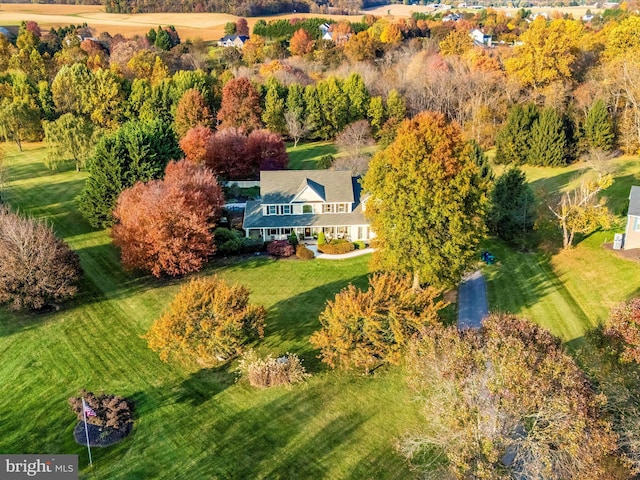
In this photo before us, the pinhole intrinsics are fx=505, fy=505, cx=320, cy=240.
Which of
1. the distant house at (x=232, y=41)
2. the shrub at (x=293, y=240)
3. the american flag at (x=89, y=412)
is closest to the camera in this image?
the american flag at (x=89, y=412)

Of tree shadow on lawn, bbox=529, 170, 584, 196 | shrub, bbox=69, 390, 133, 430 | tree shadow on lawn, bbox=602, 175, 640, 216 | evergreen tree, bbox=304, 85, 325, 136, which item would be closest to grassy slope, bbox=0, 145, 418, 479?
shrub, bbox=69, 390, 133, 430

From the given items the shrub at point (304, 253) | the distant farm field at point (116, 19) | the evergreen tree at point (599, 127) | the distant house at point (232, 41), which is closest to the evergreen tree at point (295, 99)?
the evergreen tree at point (599, 127)

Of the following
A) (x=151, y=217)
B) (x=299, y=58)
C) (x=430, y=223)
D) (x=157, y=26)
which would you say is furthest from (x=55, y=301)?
(x=157, y=26)

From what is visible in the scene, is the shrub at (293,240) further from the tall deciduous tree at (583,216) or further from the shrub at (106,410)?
the shrub at (106,410)

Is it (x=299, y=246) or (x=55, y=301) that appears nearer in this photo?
(x=55, y=301)

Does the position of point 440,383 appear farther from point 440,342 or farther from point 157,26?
point 157,26

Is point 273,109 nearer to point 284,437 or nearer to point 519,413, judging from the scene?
point 284,437

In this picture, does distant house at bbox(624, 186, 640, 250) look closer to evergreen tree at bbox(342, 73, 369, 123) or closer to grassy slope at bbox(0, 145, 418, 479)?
grassy slope at bbox(0, 145, 418, 479)
